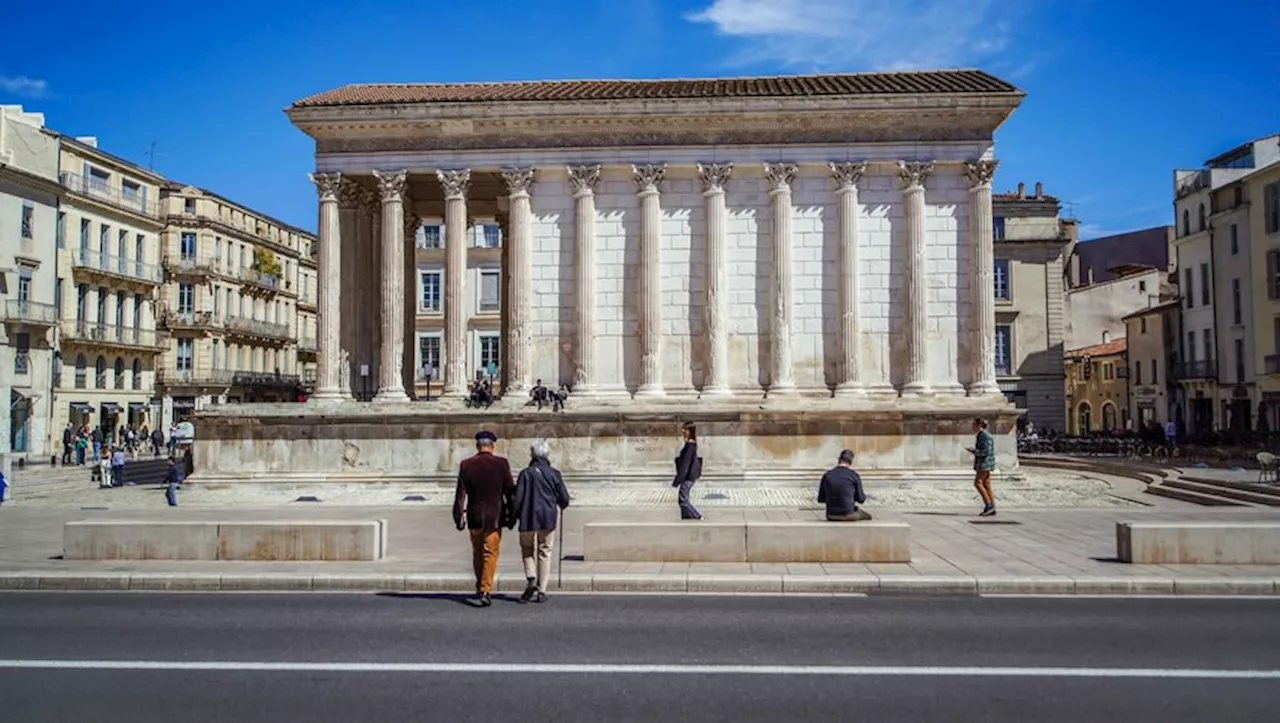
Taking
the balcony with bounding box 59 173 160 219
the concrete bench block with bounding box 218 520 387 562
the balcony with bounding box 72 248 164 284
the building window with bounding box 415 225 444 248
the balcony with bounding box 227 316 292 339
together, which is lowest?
the concrete bench block with bounding box 218 520 387 562

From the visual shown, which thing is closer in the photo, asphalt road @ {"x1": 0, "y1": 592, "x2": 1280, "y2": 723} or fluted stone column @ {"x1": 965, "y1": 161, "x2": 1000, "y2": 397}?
asphalt road @ {"x1": 0, "y1": 592, "x2": 1280, "y2": 723}

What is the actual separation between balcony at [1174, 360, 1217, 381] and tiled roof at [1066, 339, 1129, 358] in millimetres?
7357

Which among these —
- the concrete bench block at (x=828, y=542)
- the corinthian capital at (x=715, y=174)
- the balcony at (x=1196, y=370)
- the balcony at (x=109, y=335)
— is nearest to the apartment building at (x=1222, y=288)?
the balcony at (x=1196, y=370)

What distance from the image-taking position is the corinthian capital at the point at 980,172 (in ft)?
111

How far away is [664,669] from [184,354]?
63.2m

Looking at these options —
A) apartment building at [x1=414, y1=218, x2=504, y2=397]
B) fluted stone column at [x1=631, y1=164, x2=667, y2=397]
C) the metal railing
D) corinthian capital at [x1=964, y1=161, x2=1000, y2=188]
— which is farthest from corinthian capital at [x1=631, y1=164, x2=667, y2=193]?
the metal railing

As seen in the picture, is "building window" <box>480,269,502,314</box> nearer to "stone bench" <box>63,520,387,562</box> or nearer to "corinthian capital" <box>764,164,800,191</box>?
"corinthian capital" <box>764,164,800,191</box>

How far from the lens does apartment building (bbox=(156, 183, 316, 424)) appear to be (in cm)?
6500

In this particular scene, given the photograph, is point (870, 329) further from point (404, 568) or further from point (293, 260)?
point (293, 260)

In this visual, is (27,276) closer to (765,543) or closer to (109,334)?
(109,334)

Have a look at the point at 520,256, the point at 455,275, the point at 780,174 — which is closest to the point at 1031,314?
the point at 780,174

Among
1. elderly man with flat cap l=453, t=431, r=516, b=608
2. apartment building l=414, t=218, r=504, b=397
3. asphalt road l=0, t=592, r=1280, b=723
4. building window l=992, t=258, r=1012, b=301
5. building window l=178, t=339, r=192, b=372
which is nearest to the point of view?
asphalt road l=0, t=592, r=1280, b=723

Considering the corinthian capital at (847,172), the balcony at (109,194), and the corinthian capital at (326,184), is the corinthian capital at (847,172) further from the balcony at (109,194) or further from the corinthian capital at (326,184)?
the balcony at (109,194)

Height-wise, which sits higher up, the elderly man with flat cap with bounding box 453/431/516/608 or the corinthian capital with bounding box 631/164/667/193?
the corinthian capital with bounding box 631/164/667/193
